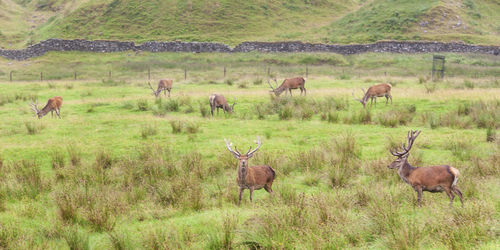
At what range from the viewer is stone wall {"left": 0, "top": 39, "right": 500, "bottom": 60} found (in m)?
52.6

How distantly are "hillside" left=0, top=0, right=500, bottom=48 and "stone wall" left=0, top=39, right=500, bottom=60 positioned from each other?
125 inches

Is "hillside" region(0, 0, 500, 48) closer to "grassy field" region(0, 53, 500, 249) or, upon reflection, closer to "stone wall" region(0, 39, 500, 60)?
"stone wall" region(0, 39, 500, 60)

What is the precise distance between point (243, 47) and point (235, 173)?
4993cm

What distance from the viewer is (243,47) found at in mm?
58375

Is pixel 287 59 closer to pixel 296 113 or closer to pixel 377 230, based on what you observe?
pixel 296 113

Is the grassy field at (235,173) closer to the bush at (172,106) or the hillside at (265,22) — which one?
the bush at (172,106)

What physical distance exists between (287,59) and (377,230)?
150 ft

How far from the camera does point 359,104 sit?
20438 mm

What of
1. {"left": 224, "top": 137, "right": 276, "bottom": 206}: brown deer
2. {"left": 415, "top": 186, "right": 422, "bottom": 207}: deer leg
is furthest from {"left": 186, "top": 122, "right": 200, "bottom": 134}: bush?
{"left": 415, "top": 186, "right": 422, "bottom": 207}: deer leg

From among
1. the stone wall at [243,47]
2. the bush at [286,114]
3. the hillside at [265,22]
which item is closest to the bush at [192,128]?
the bush at [286,114]

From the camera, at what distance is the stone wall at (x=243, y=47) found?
5256 cm

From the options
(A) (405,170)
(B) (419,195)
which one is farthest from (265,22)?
(B) (419,195)

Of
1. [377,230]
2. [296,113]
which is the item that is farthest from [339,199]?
[296,113]

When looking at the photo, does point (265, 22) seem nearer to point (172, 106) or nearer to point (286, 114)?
point (172, 106)
